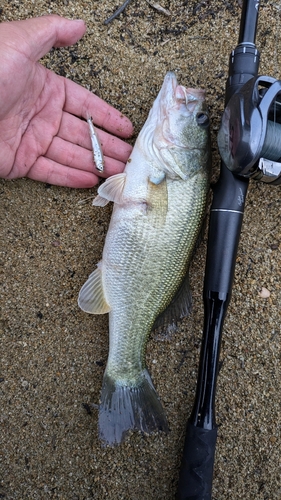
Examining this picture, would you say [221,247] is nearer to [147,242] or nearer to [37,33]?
[147,242]

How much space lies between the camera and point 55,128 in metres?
2.22

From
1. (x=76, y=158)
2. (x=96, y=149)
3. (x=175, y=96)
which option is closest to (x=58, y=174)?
(x=76, y=158)

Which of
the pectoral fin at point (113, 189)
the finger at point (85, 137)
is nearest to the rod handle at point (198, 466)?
the pectoral fin at point (113, 189)

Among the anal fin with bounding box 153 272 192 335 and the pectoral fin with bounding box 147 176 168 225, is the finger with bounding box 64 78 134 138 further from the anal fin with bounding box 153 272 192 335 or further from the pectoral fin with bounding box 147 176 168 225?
the anal fin with bounding box 153 272 192 335

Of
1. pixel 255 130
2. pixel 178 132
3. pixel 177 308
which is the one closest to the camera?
pixel 255 130

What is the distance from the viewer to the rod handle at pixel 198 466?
193 cm

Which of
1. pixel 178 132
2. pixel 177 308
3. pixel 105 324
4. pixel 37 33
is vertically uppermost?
pixel 37 33

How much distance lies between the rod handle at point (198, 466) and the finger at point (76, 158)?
1360mm

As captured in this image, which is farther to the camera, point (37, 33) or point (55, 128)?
point (55, 128)

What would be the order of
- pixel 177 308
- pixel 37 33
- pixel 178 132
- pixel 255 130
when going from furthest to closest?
pixel 177 308
pixel 178 132
pixel 37 33
pixel 255 130

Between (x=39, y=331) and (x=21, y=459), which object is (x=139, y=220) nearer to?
(x=39, y=331)

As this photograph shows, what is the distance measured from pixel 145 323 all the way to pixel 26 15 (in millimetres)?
1750

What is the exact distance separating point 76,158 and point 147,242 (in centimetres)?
64

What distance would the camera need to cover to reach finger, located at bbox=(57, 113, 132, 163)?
2.24 m
